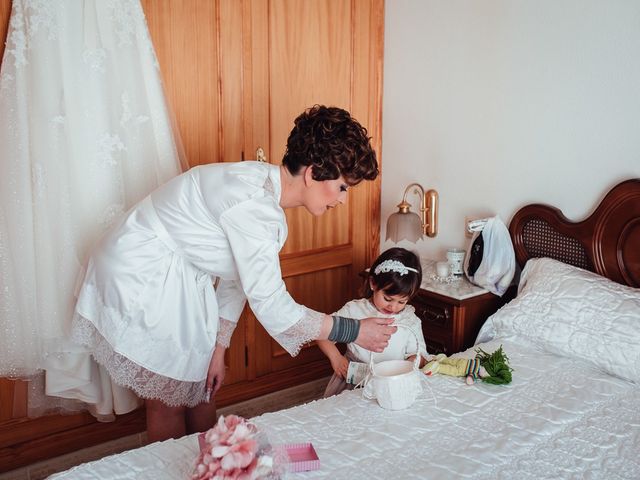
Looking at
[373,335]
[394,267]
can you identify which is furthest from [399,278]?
[373,335]

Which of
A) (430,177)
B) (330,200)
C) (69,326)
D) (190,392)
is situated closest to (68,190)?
(69,326)

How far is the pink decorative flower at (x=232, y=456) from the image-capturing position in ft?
3.87

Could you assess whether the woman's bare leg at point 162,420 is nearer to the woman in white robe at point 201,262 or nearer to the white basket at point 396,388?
the woman in white robe at point 201,262

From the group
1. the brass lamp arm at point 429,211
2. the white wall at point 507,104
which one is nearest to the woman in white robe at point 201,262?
the white wall at point 507,104

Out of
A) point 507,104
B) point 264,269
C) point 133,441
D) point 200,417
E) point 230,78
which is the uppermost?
point 230,78

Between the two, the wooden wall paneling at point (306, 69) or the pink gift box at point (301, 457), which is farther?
the wooden wall paneling at point (306, 69)

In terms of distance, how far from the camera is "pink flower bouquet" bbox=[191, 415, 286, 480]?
1181 millimetres

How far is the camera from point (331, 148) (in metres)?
1.75

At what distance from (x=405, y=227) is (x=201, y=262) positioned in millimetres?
1247

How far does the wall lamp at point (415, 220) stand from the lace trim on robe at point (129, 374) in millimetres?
1284

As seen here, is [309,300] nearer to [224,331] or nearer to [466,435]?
[224,331]

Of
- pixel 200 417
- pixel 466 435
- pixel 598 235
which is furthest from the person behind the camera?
pixel 598 235

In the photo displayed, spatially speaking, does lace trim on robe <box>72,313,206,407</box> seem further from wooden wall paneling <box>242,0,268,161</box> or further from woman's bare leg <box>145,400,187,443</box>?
wooden wall paneling <box>242,0,268,161</box>

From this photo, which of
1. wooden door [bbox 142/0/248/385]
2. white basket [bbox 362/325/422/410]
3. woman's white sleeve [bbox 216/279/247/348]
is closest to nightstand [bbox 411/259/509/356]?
white basket [bbox 362/325/422/410]
